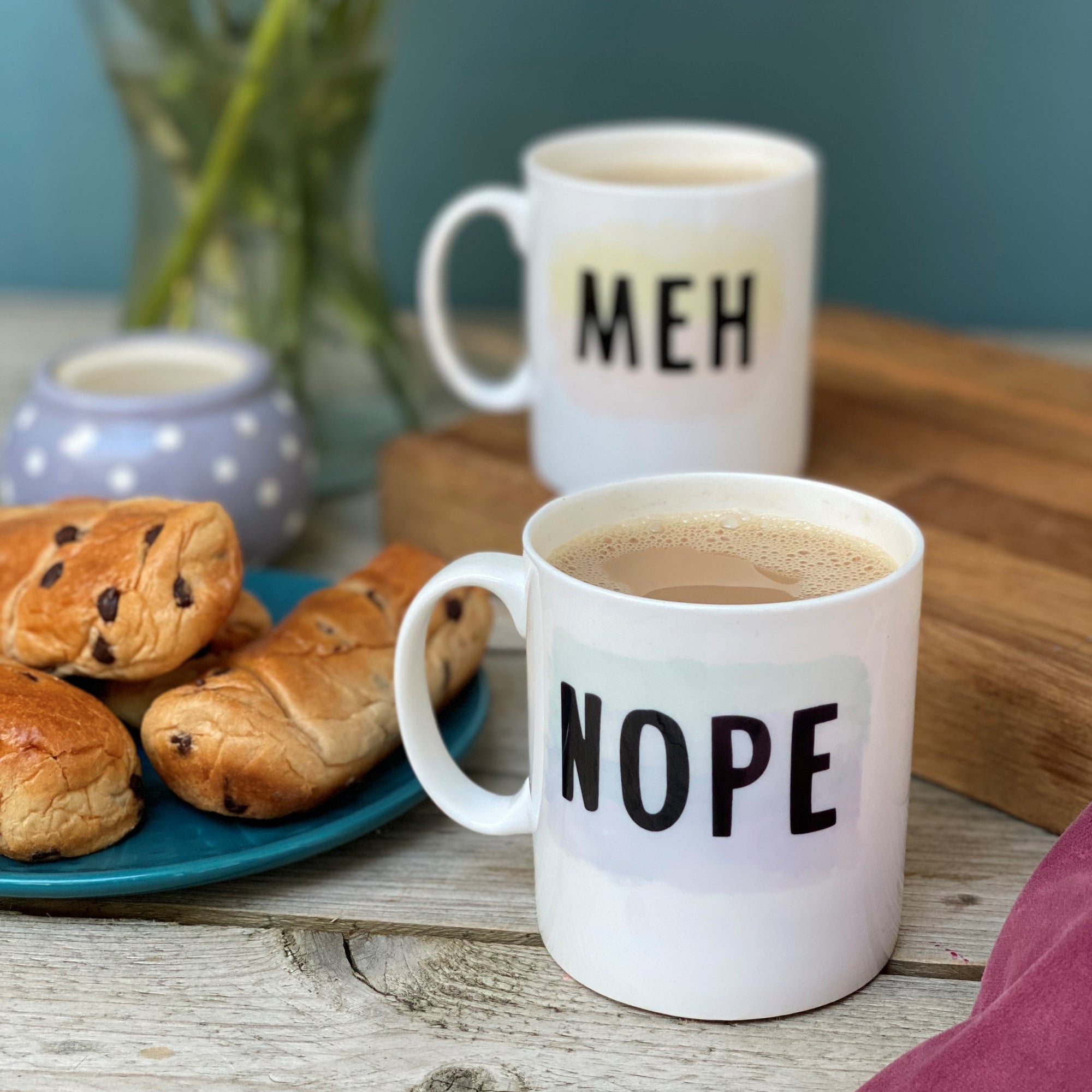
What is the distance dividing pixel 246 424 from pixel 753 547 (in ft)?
1.24

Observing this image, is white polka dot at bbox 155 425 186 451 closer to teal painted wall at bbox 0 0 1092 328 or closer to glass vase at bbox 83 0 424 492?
glass vase at bbox 83 0 424 492

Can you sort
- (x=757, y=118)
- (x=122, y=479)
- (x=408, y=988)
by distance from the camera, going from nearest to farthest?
(x=408, y=988), (x=122, y=479), (x=757, y=118)

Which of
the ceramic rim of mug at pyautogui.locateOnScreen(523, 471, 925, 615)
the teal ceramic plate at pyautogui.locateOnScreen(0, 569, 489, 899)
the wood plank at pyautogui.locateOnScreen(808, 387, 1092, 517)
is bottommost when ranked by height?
the teal ceramic plate at pyautogui.locateOnScreen(0, 569, 489, 899)

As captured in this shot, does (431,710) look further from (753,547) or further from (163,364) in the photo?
(163,364)

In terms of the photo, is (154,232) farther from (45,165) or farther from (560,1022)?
(560,1022)

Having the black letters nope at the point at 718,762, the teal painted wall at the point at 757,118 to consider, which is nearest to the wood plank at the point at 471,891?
the black letters nope at the point at 718,762

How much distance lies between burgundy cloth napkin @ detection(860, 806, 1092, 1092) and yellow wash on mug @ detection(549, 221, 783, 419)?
1.26ft

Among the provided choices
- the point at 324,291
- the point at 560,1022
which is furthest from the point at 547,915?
the point at 324,291

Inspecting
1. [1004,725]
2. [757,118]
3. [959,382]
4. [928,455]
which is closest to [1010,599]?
[1004,725]

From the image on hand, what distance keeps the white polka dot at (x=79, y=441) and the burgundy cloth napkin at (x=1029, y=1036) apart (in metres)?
0.54

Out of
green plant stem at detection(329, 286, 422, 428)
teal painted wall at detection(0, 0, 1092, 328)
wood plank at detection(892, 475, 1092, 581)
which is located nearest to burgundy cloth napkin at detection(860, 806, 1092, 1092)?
wood plank at detection(892, 475, 1092, 581)

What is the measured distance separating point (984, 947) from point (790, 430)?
13.6 inches

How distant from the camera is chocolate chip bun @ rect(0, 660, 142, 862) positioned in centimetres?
55

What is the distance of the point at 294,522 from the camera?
0.89 metres
